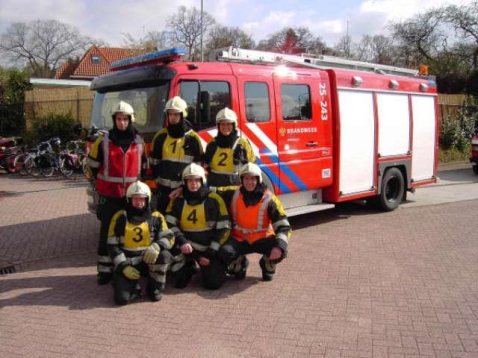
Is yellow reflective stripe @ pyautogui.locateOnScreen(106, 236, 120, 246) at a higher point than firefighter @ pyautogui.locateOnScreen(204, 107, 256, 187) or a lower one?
lower

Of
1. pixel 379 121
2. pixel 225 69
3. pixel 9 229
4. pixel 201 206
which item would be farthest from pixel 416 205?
pixel 9 229

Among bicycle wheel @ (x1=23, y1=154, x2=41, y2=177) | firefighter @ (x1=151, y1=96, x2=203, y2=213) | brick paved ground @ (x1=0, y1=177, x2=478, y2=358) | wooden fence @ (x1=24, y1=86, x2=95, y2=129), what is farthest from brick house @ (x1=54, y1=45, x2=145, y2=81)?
firefighter @ (x1=151, y1=96, x2=203, y2=213)

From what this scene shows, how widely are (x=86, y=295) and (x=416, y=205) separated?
7.28 m

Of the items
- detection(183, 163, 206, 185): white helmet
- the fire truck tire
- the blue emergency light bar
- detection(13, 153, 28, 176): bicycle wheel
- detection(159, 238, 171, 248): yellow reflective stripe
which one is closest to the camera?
detection(159, 238, 171, 248): yellow reflective stripe

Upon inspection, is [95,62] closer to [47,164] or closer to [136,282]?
[47,164]

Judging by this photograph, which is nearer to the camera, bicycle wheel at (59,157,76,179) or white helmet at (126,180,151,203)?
white helmet at (126,180,151,203)

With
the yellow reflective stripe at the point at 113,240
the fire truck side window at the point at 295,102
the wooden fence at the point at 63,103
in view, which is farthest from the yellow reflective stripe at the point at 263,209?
the wooden fence at the point at 63,103

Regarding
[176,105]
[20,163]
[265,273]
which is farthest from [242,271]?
[20,163]

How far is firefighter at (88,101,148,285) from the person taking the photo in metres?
4.93

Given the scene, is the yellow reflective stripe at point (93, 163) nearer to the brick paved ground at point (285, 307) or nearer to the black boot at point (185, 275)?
the brick paved ground at point (285, 307)

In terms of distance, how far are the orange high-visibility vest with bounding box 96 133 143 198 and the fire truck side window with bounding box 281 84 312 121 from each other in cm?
263

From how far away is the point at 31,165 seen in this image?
14.6m

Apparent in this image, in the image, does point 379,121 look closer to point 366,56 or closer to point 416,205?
point 416,205

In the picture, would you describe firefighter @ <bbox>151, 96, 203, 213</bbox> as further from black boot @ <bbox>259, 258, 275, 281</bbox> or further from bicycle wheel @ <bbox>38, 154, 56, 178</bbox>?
bicycle wheel @ <bbox>38, 154, 56, 178</bbox>
